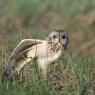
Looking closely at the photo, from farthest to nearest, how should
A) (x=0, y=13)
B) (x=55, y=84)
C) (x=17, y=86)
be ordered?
(x=0, y=13) → (x=55, y=84) → (x=17, y=86)

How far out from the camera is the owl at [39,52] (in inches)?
313

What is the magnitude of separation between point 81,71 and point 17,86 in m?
0.87

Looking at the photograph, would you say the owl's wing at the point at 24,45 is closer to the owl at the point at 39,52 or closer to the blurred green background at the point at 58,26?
the owl at the point at 39,52

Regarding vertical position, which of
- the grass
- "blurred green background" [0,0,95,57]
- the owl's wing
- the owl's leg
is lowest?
the grass

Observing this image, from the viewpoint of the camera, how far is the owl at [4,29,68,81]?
7949mm

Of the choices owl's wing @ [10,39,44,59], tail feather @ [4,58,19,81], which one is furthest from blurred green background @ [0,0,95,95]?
owl's wing @ [10,39,44,59]

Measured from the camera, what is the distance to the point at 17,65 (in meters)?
8.23

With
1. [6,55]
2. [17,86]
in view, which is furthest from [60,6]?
[17,86]

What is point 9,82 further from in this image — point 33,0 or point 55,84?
point 33,0

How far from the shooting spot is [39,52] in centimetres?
798

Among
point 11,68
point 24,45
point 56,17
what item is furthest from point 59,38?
point 56,17

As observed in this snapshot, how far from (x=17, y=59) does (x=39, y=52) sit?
39 centimetres

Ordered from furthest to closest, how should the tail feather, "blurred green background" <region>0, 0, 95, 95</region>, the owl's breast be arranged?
the tail feather
the owl's breast
"blurred green background" <region>0, 0, 95, 95</region>

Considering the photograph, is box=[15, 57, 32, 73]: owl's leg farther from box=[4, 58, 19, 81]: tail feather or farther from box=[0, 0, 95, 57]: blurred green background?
box=[0, 0, 95, 57]: blurred green background
